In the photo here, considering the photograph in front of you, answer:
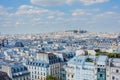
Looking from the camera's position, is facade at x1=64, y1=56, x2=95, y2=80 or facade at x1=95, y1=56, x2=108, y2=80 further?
facade at x1=64, y1=56, x2=95, y2=80

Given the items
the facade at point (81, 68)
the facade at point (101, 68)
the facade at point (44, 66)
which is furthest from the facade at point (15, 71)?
the facade at point (101, 68)

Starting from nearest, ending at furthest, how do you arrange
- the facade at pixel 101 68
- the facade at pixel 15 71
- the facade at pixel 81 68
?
the facade at pixel 101 68 < the facade at pixel 81 68 < the facade at pixel 15 71

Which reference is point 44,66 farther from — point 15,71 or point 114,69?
point 114,69

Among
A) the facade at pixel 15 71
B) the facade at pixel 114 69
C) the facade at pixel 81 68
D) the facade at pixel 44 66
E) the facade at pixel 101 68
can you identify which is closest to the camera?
the facade at pixel 114 69

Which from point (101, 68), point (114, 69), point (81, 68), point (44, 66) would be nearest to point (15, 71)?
point (44, 66)

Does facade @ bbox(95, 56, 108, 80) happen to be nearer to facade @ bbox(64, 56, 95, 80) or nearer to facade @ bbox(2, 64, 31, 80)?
facade @ bbox(64, 56, 95, 80)

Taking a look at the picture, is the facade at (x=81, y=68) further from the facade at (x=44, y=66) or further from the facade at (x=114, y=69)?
the facade at (x=44, y=66)

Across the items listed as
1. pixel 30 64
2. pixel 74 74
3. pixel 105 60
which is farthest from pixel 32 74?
pixel 105 60

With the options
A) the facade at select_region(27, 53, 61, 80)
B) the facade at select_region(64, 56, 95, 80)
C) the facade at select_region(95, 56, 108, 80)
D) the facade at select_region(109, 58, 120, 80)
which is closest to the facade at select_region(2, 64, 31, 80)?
the facade at select_region(27, 53, 61, 80)

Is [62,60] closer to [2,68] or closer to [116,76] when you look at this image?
[2,68]

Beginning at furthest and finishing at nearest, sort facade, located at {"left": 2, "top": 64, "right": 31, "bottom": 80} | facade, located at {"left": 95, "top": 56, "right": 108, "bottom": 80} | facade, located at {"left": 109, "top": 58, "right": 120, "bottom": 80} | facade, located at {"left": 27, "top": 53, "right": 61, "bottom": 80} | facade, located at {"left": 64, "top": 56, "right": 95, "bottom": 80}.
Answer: facade, located at {"left": 27, "top": 53, "right": 61, "bottom": 80}, facade, located at {"left": 2, "top": 64, "right": 31, "bottom": 80}, facade, located at {"left": 64, "top": 56, "right": 95, "bottom": 80}, facade, located at {"left": 95, "top": 56, "right": 108, "bottom": 80}, facade, located at {"left": 109, "top": 58, "right": 120, "bottom": 80}

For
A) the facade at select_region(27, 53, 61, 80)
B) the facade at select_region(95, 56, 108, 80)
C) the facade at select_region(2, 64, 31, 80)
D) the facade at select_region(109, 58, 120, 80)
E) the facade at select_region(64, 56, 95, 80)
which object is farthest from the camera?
the facade at select_region(27, 53, 61, 80)

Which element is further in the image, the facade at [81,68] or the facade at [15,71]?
the facade at [15,71]
